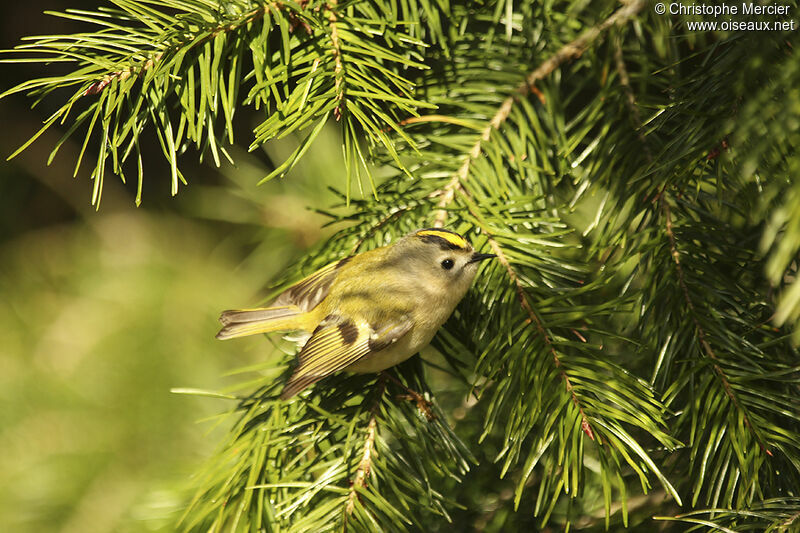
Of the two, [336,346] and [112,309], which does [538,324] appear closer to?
[336,346]

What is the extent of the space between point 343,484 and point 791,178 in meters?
0.59

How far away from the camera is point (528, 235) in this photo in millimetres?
875

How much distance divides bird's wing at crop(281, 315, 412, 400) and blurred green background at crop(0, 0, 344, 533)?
0.21 meters

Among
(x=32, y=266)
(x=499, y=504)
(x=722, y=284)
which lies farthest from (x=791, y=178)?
(x=32, y=266)

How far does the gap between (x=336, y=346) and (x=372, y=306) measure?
0.17m

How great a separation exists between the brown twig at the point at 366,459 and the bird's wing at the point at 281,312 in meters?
0.26

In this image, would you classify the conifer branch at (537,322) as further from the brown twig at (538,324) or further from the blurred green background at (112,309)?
the blurred green background at (112,309)

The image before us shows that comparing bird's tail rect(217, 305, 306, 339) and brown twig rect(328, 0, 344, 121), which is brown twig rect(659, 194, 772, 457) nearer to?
brown twig rect(328, 0, 344, 121)

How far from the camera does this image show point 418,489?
76cm

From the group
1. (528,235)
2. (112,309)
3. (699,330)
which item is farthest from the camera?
(112,309)

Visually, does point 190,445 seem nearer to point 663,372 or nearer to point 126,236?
point 126,236

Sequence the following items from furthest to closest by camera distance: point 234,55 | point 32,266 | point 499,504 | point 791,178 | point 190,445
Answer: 1. point 32,266
2. point 190,445
3. point 499,504
4. point 234,55
5. point 791,178

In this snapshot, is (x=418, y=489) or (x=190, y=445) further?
(x=190, y=445)

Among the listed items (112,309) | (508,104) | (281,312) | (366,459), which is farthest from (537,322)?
(112,309)
